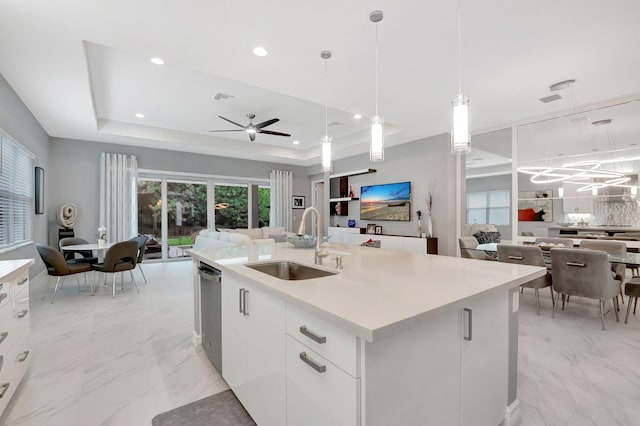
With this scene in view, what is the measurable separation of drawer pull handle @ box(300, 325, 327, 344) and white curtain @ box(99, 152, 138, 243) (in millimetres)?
6680

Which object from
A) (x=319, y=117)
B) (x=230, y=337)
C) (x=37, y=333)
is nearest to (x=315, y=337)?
(x=230, y=337)

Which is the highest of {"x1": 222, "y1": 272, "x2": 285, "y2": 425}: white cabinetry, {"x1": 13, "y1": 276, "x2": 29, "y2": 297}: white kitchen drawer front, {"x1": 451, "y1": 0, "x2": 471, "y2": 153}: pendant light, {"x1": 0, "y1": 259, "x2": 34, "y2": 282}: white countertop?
{"x1": 451, "y1": 0, "x2": 471, "y2": 153}: pendant light

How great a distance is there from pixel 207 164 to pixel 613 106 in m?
7.61

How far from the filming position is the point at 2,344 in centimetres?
159

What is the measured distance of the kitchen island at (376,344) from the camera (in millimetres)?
968

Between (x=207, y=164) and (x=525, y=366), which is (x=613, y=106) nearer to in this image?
(x=525, y=366)

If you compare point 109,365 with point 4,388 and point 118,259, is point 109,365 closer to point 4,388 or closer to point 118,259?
point 4,388

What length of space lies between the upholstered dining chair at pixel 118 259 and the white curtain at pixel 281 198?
14.8 ft

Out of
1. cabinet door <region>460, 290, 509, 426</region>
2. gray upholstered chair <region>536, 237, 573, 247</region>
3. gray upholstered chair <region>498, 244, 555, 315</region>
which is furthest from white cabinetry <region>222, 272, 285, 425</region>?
Result: gray upholstered chair <region>536, 237, 573, 247</region>

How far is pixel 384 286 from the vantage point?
4.40ft

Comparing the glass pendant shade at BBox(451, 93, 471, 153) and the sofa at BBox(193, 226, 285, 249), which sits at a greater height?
the glass pendant shade at BBox(451, 93, 471, 153)

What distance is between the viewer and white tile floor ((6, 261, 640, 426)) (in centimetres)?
177

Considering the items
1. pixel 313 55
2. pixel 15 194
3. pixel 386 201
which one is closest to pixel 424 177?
pixel 386 201

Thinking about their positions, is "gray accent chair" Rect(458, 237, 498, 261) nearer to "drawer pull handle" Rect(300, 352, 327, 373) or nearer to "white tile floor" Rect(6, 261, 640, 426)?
"white tile floor" Rect(6, 261, 640, 426)
